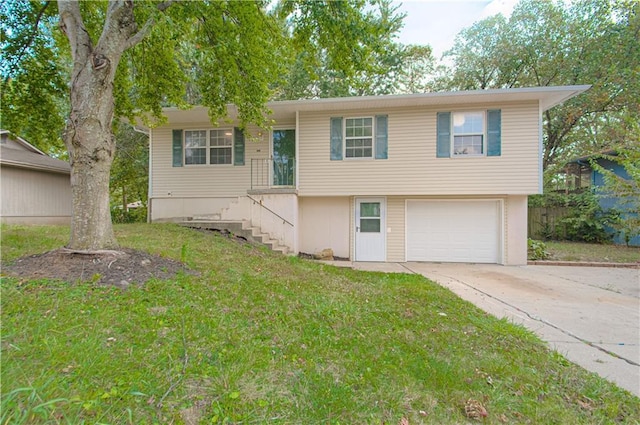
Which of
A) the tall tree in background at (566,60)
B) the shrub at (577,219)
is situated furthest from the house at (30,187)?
the shrub at (577,219)

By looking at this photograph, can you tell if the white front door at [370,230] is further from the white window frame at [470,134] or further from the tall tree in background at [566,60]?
the tall tree in background at [566,60]

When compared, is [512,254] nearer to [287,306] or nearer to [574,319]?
[574,319]

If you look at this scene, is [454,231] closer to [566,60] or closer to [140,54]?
[140,54]

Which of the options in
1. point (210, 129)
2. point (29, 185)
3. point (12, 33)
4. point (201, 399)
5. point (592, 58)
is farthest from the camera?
point (592, 58)

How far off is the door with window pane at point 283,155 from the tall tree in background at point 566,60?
11.5m

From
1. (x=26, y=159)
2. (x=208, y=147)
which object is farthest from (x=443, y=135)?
(x=26, y=159)

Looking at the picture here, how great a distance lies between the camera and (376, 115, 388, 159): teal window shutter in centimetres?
830

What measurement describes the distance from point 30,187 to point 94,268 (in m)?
10.7

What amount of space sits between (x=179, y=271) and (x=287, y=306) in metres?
1.55

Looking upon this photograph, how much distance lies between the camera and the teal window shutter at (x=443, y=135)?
26.4 ft

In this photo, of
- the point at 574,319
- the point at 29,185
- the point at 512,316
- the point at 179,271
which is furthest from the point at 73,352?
the point at 29,185

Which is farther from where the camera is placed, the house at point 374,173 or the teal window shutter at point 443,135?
the teal window shutter at point 443,135

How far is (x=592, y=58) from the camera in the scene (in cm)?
1216

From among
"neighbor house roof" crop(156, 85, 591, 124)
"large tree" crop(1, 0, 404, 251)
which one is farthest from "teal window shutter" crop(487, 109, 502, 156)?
"large tree" crop(1, 0, 404, 251)
